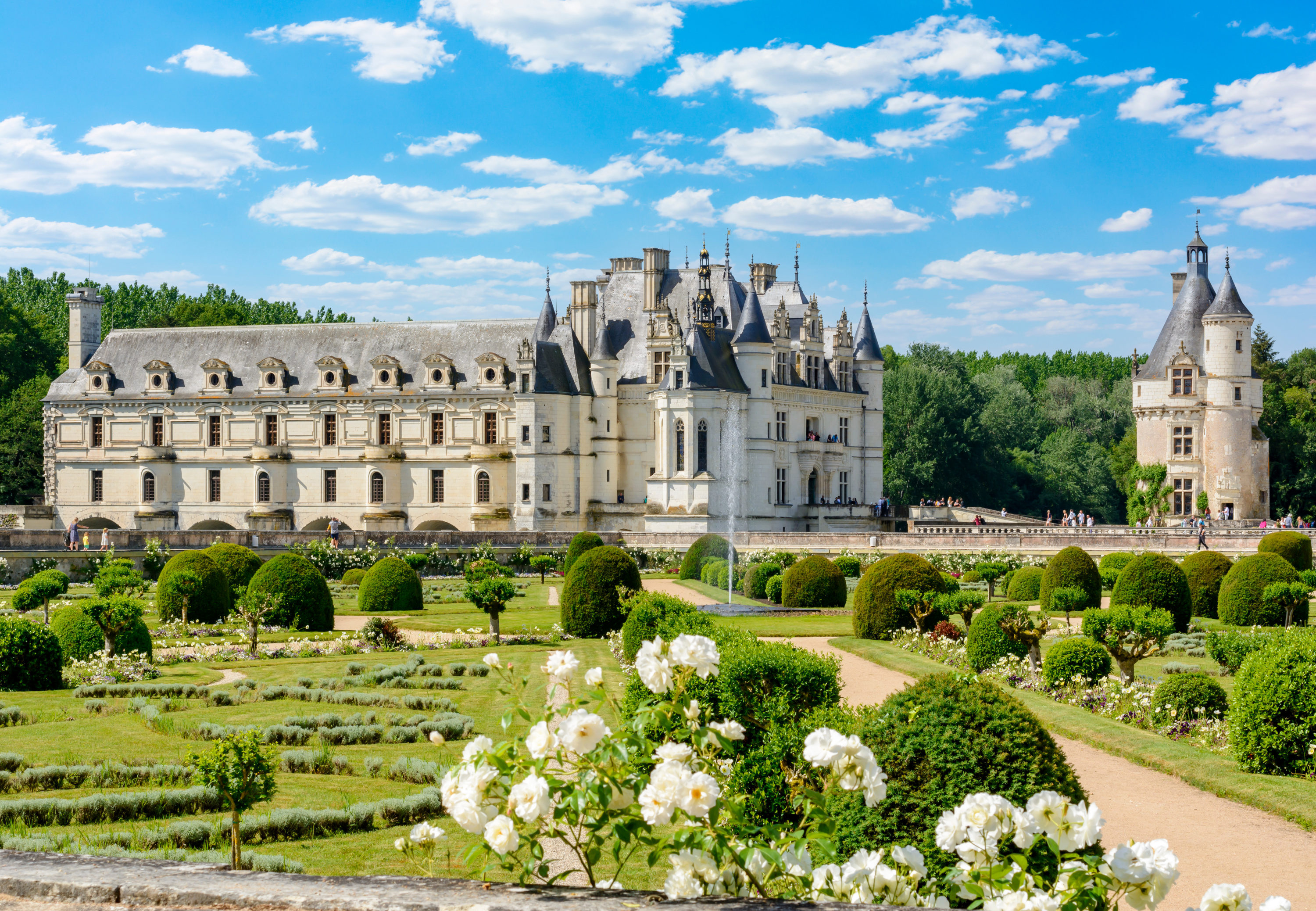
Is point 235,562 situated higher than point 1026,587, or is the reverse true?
point 235,562

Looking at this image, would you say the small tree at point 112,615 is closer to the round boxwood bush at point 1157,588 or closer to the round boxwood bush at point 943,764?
the round boxwood bush at point 943,764

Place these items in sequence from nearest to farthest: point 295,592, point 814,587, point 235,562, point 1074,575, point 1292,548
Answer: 1. point 295,592
2. point 1074,575
3. point 235,562
4. point 814,587
5. point 1292,548

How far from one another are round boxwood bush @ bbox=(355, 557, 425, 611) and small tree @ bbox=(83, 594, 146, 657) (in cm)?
998

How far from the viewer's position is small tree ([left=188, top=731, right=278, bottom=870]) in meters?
7.30

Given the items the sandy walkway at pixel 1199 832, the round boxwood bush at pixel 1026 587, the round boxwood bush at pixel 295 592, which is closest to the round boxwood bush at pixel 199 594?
the round boxwood bush at pixel 295 592

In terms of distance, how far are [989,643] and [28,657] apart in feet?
42.1

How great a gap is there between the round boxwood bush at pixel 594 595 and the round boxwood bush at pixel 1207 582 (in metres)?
11.6

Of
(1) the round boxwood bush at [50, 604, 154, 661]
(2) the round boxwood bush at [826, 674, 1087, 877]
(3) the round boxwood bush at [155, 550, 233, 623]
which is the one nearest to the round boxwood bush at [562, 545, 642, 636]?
(1) the round boxwood bush at [50, 604, 154, 661]

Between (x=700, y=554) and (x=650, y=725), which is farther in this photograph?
(x=700, y=554)

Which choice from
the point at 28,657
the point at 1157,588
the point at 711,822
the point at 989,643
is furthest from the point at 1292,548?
the point at 711,822

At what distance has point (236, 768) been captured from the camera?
24.1ft

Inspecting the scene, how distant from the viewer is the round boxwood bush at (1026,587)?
100ft

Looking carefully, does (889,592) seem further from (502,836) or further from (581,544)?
(502,836)

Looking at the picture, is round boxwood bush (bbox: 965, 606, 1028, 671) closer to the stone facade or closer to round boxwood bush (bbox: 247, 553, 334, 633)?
round boxwood bush (bbox: 247, 553, 334, 633)
